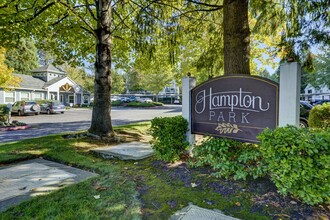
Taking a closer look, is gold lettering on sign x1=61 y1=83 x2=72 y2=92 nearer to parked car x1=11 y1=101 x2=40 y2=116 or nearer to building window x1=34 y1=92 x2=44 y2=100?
building window x1=34 y1=92 x2=44 y2=100

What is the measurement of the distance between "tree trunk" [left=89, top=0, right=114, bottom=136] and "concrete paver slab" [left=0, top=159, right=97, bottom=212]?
2356mm

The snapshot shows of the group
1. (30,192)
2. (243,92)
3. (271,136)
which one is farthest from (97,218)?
(243,92)

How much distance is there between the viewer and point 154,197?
295cm

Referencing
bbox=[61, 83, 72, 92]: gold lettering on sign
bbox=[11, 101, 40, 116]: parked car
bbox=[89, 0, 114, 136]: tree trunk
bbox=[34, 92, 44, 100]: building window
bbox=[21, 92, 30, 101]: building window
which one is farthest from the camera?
bbox=[61, 83, 72, 92]: gold lettering on sign

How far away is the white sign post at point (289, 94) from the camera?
300 cm

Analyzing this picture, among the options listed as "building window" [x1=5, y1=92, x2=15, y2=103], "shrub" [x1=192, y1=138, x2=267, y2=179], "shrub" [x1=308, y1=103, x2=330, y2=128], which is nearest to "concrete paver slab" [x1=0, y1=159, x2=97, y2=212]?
"shrub" [x1=192, y1=138, x2=267, y2=179]

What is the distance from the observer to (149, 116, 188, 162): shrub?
4199 mm

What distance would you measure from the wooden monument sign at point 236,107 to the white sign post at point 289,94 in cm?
10

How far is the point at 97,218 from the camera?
2400 millimetres

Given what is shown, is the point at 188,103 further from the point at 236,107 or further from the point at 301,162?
the point at 301,162

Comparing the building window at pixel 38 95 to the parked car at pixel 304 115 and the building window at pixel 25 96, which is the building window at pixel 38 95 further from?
the parked car at pixel 304 115

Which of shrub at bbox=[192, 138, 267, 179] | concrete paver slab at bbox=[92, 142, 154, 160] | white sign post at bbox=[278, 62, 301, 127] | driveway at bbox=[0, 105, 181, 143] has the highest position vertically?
white sign post at bbox=[278, 62, 301, 127]

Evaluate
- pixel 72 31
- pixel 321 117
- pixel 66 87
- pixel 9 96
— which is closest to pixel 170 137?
pixel 321 117

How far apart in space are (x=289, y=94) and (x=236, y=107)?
856 millimetres
